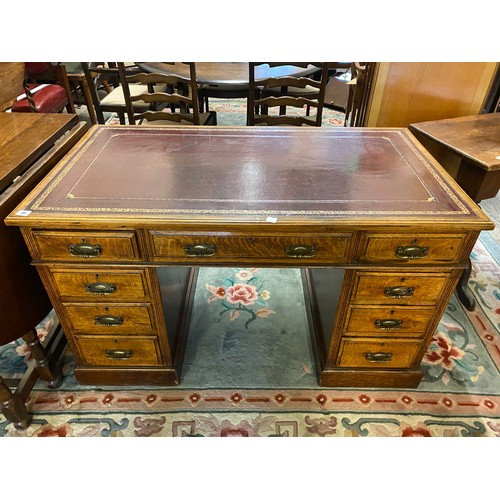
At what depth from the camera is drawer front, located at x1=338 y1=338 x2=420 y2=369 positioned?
1445 millimetres

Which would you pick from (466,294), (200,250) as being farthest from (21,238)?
(466,294)

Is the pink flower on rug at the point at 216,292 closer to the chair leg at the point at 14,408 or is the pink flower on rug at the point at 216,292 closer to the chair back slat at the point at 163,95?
the chair leg at the point at 14,408

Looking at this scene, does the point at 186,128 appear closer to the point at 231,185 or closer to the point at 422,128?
the point at 231,185

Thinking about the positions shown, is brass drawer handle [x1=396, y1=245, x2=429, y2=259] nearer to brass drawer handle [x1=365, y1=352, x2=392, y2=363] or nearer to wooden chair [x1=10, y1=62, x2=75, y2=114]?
brass drawer handle [x1=365, y1=352, x2=392, y2=363]

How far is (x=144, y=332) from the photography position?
56.1 inches

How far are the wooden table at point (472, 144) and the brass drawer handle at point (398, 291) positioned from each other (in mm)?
704

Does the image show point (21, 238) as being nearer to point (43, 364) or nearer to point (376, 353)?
point (43, 364)

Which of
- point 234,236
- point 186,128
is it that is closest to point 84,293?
point 234,236

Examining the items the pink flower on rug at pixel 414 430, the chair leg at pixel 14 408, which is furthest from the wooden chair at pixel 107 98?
the pink flower on rug at pixel 414 430

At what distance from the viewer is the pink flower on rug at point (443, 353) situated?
170 cm

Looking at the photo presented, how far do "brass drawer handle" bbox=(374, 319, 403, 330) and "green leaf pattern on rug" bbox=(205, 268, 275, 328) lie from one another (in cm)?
65

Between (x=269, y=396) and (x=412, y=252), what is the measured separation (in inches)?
33.1

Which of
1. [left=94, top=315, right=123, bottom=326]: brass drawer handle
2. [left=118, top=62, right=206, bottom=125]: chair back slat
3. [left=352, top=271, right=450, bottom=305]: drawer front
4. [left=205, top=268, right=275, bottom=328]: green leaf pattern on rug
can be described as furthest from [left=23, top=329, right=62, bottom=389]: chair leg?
[left=118, top=62, right=206, bottom=125]: chair back slat

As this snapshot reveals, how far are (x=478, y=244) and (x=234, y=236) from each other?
200 centimetres
